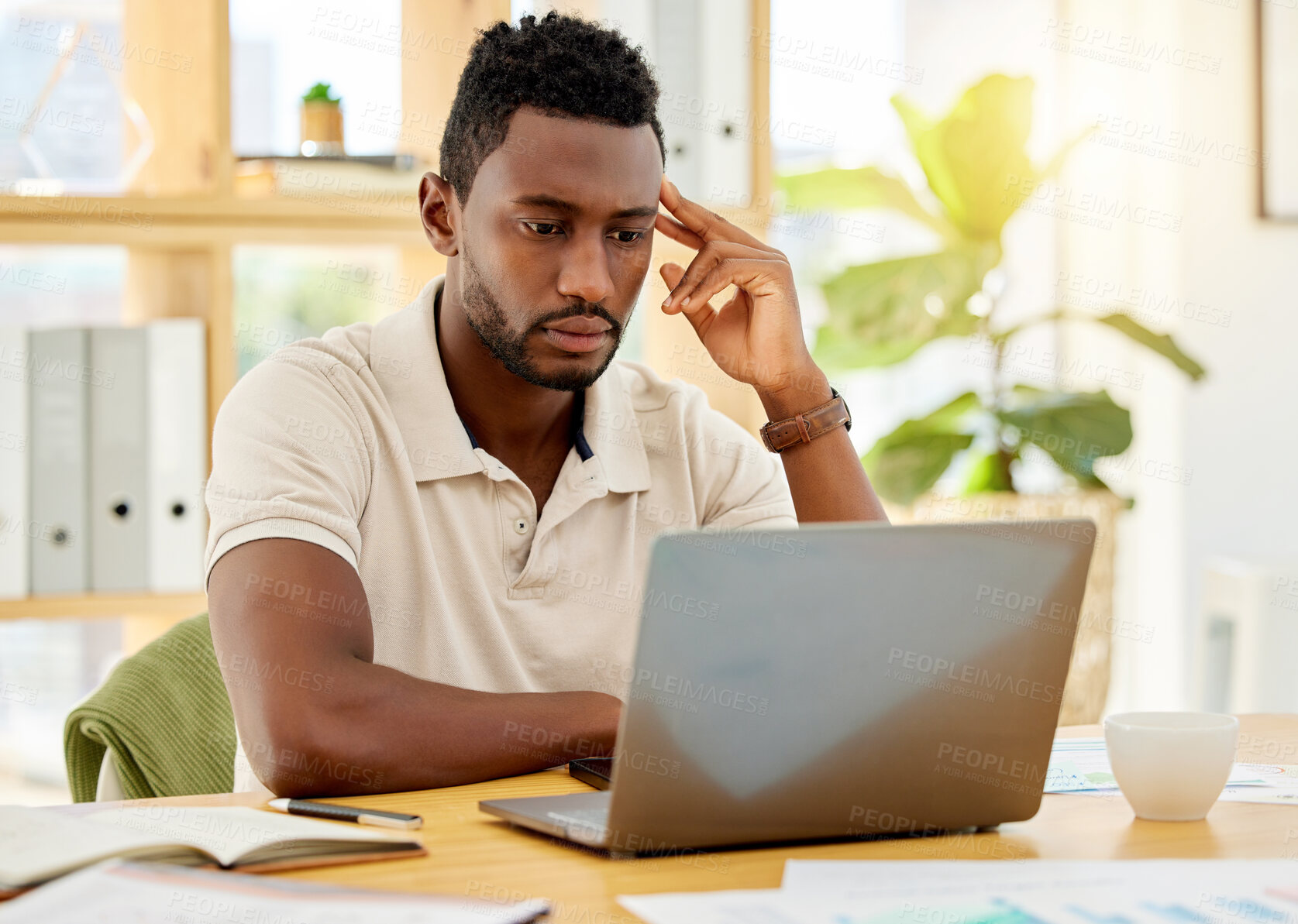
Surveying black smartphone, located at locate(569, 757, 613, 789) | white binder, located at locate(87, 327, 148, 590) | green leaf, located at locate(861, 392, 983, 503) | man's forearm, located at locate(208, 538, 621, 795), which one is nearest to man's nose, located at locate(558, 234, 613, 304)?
man's forearm, located at locate(208, 538, 621, 795)

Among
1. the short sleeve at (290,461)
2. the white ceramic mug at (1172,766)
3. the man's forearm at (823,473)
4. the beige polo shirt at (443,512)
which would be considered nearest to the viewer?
the white ceramic mug at (1172,766)

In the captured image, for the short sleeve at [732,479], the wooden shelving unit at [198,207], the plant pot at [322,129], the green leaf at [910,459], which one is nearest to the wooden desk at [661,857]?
the short sleeve at [732,479]

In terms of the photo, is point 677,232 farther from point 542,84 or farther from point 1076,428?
point 1076,428

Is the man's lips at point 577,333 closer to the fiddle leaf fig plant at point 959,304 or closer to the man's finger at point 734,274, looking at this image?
the man's finger at point 734,274

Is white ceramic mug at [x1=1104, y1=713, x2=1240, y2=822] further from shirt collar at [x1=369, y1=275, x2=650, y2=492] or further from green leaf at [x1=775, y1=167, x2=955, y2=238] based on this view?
green leaf at [x1=775, y1=167, x2=955, y2=238]

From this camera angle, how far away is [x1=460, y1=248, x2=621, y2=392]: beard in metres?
1.33

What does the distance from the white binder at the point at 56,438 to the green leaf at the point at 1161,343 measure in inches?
74.1

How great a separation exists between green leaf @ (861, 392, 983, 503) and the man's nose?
1.36 metres

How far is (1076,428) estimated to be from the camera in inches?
98.5

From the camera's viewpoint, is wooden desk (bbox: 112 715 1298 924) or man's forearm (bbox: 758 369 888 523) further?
man's forearm (bbox: 758 369 888 523)

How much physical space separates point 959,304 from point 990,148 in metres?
0.33

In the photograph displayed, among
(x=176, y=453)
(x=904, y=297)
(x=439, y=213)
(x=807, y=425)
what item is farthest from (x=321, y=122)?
(x=904, y=297)

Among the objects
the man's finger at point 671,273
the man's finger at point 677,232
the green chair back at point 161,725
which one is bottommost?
the green chair back at point 161,725

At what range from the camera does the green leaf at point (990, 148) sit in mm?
2623
